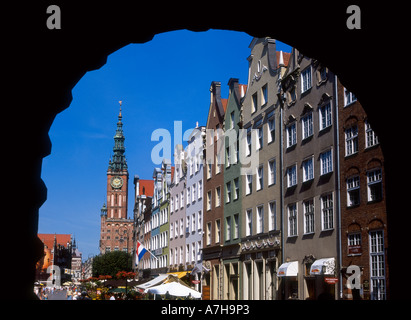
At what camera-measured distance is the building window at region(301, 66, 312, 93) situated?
3384 cm

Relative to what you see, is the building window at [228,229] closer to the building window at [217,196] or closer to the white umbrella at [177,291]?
the building window at [217,196]

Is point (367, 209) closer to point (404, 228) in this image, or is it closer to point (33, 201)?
point (404, 228)

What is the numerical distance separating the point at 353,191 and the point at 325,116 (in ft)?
16.7

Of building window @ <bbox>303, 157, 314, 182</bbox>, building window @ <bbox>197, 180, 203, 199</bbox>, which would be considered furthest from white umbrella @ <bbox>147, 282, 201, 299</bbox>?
building window @ <bbox>197, 180, 203, 199</bbox>

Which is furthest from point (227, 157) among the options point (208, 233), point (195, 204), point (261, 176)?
point (195, 204)

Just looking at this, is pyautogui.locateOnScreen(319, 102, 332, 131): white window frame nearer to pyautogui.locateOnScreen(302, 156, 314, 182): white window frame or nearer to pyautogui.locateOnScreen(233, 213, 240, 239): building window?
pyautogui.locateOnScreen(302, 156, 314, 182): white window frame

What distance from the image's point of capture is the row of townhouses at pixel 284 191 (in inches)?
1076

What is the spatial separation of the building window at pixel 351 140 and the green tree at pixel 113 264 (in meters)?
93.6

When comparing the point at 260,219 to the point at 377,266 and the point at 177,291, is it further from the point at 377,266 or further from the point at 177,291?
the point at 377,266

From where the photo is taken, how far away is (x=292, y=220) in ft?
114

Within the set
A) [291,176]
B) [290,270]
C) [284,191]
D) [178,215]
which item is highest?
[178,215]
